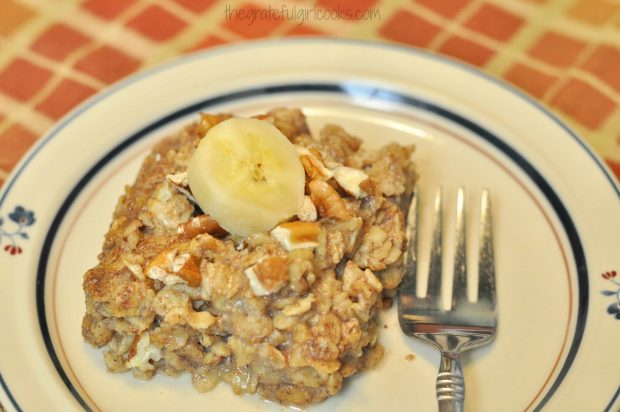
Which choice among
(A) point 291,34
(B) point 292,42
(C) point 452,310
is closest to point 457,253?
(C) point 452,310

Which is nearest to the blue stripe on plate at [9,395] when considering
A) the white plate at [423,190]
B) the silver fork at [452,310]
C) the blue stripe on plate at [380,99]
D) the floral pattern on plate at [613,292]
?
the white plate at [423,190]

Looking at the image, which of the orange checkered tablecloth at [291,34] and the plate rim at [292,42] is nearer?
the plate rim at [292,42]

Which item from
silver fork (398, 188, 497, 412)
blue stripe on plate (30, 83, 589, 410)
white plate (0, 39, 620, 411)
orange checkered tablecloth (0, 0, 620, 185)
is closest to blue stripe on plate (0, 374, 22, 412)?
white plate (0, 39, 620, 411)

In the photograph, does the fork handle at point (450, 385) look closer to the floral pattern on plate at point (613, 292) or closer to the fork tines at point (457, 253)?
the fork tines at point (457, 253)

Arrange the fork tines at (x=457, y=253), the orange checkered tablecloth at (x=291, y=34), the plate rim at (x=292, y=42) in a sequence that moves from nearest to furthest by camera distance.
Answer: the fork tines at (x=457, y=253), the plate rim at (x=292, y=42), the orange checkered tablecloth at (x=291, y=34)

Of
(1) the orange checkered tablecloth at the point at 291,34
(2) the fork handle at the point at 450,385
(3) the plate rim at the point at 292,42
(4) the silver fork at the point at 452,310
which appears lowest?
(2) the fork handle at the point at 450,385

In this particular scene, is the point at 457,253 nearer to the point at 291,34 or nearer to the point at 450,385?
the point at 450,385
